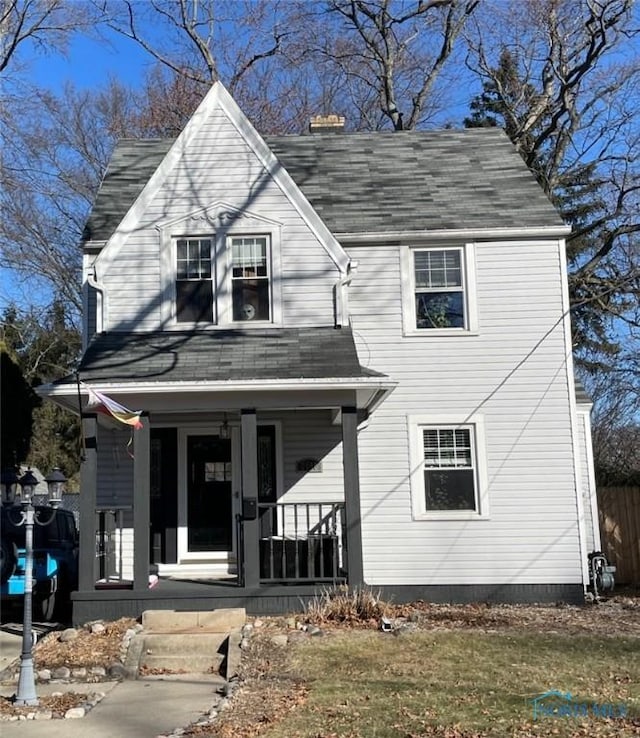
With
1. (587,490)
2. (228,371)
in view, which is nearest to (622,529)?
(587,490)

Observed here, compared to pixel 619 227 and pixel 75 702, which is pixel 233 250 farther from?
pixel 619 227

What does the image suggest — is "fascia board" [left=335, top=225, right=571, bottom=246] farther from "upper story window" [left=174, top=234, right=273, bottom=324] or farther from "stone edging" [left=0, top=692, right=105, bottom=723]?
"stone edging" [left=0, top=692, right=105, bottom=723]

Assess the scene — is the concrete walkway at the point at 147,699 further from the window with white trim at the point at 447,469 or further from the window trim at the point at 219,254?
the window trim at the point at 219,254

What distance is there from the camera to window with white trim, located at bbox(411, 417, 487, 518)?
11.6m

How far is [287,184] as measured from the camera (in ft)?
39.2

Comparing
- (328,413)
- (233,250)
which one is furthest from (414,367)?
(233,250)

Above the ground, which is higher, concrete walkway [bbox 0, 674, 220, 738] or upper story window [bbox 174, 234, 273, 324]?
upper story window [bbox 174, 234, 273, 324]

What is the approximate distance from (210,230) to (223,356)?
2238 mm

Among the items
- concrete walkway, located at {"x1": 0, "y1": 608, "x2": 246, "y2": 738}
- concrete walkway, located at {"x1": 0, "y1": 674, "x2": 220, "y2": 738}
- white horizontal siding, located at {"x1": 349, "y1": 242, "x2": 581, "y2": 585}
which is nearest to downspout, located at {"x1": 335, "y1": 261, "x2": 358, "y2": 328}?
white horizontal siding, located at {"x1": 349, "y1": 242, "x2": 581, "y2": 585}

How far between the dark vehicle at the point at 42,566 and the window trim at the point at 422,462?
516 centimetres

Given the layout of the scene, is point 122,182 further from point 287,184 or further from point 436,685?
point 436,685

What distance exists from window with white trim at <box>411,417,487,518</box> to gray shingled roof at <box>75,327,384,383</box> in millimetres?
1915

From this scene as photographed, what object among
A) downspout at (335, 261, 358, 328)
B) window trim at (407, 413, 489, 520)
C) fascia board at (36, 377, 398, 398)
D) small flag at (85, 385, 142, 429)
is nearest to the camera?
small flag at (85, 385, 142, 429)

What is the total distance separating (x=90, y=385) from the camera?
9898mm
